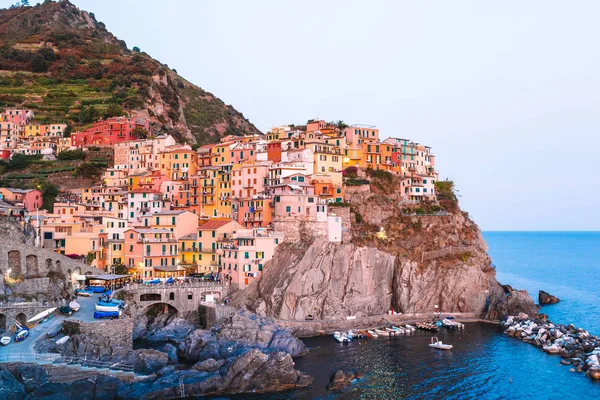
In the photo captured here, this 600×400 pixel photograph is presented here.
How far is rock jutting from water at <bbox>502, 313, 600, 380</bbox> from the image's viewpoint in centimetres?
5144

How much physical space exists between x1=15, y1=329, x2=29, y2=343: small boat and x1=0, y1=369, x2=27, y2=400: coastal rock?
7387 millimetres

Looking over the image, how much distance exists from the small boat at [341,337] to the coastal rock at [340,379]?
10795 mm

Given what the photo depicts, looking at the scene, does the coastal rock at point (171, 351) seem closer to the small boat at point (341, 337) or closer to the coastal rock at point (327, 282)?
the coastal rock at point (327, 282)

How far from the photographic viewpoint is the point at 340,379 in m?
45.7

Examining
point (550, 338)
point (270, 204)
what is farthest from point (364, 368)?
point (270, 204)

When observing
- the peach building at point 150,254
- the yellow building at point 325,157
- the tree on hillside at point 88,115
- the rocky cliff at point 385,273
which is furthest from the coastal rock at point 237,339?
the tree on hillside at point 88,115

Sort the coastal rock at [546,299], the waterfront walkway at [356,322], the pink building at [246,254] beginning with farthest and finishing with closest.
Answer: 1. the coastal rock at [546,299]
2. the pink building at [246,254]
3. the waterfront walkway at [356,322]

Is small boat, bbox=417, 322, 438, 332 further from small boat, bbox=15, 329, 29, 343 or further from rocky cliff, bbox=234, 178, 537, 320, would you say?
small boat, bbox=15, 329, 29, 343

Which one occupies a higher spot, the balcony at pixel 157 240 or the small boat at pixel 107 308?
the balcony at pixel 157 240

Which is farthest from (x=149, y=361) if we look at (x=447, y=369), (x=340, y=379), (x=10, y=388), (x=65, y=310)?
(x=447, y=369)

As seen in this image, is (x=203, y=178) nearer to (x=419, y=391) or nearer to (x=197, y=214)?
(x=197, y=214)

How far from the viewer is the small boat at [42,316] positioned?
157 feet

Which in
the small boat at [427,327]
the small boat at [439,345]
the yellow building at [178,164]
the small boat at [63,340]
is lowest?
the small boat at [439,345]

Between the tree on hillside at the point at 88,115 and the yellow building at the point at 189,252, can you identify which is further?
the tree on hillside at the point at 88,115
